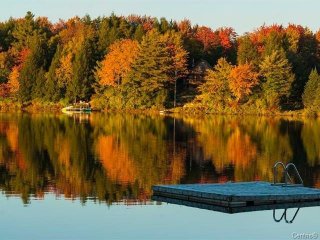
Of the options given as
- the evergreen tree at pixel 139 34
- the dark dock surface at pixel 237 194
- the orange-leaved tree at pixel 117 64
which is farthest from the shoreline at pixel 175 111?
the dark dock surface at pixel 237 194

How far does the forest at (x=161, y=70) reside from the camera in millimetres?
87688

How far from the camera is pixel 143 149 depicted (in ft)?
133

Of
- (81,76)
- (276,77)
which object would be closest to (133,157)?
(276,77)

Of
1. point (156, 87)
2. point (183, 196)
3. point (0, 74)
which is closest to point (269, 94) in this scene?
point (156, 87)

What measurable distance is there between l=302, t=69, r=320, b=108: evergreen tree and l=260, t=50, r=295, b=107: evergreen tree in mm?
2118

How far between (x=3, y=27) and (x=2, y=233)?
10216 cm

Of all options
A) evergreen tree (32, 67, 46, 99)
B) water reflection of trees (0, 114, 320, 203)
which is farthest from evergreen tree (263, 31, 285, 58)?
water reflection of trees (0, 114, 320, 203)

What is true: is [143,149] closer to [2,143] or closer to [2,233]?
[2,143]

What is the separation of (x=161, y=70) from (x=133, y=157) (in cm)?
5575

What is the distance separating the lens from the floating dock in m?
20.9

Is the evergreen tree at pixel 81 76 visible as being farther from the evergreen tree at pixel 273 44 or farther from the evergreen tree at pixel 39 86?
the evergreen tree at pixel 273 44

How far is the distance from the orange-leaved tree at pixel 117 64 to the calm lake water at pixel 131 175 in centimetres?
3647

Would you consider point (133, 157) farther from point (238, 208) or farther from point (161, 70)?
point (161, 70)

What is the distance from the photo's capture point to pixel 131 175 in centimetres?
2911
